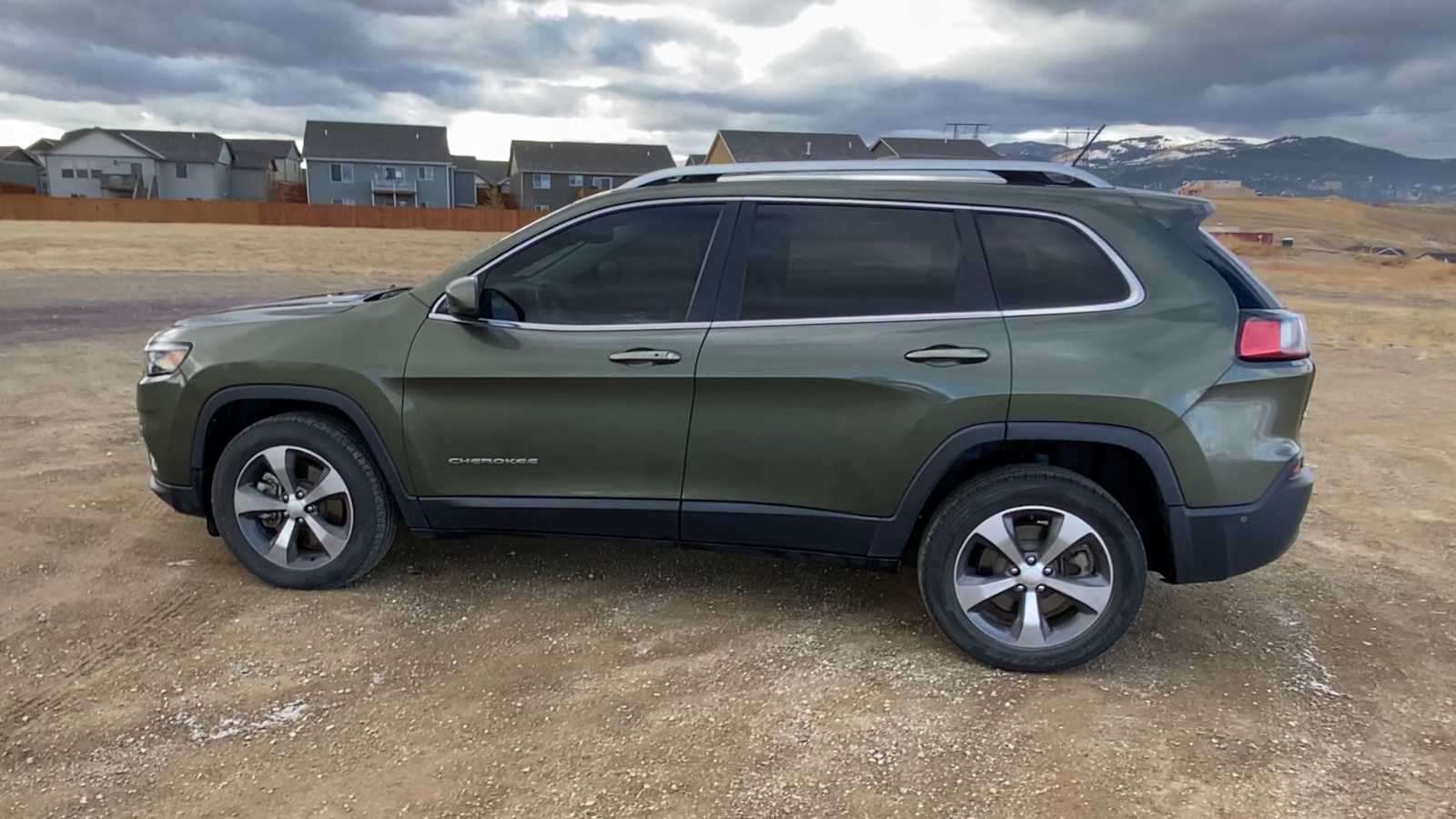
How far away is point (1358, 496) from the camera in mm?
5848

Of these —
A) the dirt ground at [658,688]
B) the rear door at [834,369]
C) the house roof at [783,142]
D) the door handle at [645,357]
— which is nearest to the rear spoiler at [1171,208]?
the rear door at [834,369]

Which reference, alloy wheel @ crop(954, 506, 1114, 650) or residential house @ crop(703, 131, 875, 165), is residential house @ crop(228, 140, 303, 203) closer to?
residential house @ crop(703, 131, 875, 165)

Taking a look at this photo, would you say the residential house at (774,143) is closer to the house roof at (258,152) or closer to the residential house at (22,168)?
the house roof at (258,152)

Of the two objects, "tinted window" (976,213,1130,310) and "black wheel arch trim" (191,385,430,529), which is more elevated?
"tinted window" (976,213,1130,310)

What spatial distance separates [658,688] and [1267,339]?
2.48 meters

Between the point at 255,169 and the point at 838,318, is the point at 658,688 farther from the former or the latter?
the point at 255,169

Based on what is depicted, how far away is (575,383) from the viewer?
11.8ft

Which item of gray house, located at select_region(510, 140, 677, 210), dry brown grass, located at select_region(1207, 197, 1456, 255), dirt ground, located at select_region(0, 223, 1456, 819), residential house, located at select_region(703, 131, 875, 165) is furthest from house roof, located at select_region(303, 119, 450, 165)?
dirt ground, located at select_region(0, 223, 1456, 819)

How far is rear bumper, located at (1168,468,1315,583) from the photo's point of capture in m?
3.30

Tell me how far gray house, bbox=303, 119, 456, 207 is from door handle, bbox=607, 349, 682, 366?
222 feet

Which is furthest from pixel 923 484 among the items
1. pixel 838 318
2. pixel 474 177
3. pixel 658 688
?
pixel 474 177

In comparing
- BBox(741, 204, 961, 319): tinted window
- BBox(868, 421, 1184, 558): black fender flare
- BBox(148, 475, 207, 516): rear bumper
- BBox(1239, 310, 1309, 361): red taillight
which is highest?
BBox(741, 204, 961, 319): tinted window

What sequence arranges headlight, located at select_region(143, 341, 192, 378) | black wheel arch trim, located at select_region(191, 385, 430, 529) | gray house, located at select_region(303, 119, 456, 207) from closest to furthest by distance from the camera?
black wheel arch trim, located at select_region(191, 385, 430, 529)
headlight, located at select_region(143, 341, 192, 378)
gray house, located at select_region(303, 119, 456, 207)

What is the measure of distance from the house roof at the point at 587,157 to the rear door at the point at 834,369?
66.3 meters
